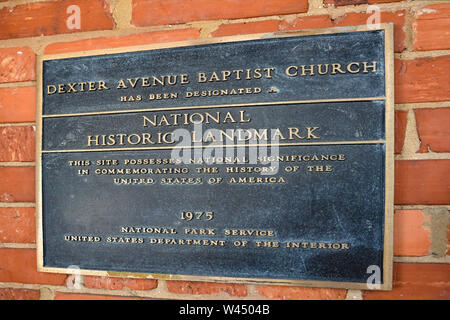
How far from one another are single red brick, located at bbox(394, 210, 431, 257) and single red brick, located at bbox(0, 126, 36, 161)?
130 centimetres

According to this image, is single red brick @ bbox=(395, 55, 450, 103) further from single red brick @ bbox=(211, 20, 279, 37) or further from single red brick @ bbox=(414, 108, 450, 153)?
single red brick @ bbox=(211, 20, 279, 37)

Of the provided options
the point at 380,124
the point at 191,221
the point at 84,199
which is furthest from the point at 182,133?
the point at 380,124

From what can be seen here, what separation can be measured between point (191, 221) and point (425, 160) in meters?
0.76

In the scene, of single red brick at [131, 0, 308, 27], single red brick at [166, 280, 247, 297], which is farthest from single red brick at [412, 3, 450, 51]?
single red brick at [166, 280, 247, 297]

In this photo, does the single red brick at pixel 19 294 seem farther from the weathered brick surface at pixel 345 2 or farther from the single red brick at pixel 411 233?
the weathered brick surface at pixel 345 2

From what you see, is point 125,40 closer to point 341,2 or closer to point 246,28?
point 246,28

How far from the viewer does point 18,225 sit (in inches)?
47.7

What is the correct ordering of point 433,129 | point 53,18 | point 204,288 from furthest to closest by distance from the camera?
1. point 53,18
2. point 204,288
3. point 433,129

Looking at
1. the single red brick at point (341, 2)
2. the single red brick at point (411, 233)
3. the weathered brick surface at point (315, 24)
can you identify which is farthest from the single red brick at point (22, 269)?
the single red brick at point (341, 2)

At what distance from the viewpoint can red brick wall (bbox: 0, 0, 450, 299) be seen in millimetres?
992

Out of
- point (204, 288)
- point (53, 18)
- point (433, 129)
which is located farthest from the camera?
point (53, 18)

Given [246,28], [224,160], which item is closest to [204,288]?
[224,160]

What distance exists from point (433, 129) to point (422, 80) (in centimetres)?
16

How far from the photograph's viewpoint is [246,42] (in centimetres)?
104
